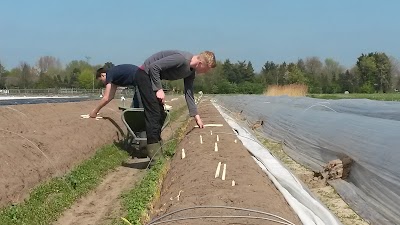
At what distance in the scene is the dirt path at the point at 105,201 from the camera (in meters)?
5.59

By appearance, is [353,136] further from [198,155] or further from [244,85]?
[244,85]

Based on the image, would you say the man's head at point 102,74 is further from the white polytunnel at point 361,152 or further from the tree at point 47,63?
the tree at point 47,63

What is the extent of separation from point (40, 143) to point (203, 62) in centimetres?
275

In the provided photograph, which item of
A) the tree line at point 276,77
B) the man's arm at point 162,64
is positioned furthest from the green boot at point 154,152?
the tree line at point 276,77

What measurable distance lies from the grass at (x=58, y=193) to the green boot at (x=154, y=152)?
0.92 meters

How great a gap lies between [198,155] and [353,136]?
7.49ft

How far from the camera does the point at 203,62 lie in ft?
21.6

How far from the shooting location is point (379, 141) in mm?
5961

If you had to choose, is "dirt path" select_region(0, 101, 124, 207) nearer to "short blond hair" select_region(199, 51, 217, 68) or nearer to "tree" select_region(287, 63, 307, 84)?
"short blond hair" select_region(199, 51, 217, 68)

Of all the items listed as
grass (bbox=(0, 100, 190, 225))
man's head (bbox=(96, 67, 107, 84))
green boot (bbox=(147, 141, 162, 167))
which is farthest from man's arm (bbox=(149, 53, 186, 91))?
man's head (bbox=(96, 67, 107, 84))

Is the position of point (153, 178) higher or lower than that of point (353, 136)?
lower

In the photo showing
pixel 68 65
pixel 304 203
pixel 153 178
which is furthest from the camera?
pixel 68 65

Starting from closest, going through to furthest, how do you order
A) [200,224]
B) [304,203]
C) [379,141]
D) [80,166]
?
[200,224]
[304,203]
[379,141]
[80,166]

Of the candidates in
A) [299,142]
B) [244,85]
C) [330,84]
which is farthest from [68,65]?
[299,142]
